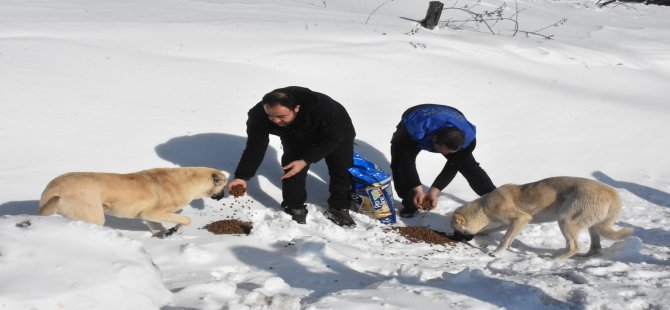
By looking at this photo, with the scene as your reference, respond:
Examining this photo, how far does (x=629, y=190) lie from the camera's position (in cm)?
682

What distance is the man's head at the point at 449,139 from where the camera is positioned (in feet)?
17.6

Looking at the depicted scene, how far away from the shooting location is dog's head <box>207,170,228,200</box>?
5301 millimetres

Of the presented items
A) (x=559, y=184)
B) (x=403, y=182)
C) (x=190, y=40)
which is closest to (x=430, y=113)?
(x=403, y=182)

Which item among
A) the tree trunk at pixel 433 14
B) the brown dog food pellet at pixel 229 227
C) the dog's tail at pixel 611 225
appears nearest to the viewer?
the brown dog food pellet at pixel 229 227

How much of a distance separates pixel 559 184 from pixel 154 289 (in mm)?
3881

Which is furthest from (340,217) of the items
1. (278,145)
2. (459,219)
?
(278,145)

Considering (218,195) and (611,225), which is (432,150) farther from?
(218,195)

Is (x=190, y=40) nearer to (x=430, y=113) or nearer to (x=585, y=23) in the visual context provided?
(x=430, y=113)

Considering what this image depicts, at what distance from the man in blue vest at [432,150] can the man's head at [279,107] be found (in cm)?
140

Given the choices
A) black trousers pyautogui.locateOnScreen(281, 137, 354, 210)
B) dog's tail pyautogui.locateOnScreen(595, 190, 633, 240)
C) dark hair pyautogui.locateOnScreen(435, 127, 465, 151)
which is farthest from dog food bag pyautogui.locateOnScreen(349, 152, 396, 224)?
dog's tail pyautogui.locateOnScreen(595, 190, 633, 240)

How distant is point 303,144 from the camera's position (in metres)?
5.63

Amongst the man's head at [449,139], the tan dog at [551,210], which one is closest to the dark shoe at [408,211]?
the tan dog at [551,210]

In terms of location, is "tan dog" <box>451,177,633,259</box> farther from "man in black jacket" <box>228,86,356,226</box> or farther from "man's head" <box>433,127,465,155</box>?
"man in black jacket" <box>228,86,356,226</box>

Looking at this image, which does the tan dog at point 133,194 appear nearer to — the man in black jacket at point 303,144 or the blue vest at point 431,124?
the man in black jacket at point 303,144
